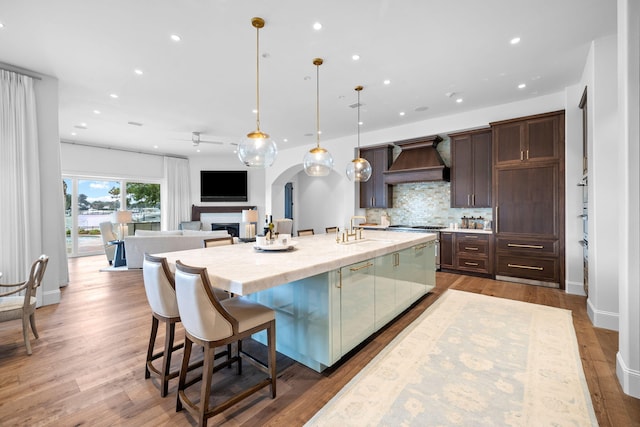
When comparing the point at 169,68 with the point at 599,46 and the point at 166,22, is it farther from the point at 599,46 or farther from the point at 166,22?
the point at 599,46

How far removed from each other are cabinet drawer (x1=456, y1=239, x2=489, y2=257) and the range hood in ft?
4.26

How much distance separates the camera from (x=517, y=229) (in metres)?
4.62

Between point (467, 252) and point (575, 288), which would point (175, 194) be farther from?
point (575, 288)

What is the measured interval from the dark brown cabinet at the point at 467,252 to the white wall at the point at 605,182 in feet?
5.92

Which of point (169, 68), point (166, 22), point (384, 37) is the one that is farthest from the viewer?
point (169, 68)

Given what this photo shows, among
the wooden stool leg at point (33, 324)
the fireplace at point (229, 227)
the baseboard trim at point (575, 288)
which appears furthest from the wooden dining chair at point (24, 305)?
the fireplace at point (229, 227)

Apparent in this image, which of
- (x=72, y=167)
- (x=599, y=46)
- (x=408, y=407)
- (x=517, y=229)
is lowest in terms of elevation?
(x=408, y=407)

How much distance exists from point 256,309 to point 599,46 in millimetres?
4441

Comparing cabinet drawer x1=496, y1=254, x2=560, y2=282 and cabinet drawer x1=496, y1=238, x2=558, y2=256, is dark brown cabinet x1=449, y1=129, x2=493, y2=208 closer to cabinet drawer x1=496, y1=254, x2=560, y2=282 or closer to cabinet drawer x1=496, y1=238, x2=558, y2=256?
cabinet drawer x1=496, y1=238, x2=558, y2=256

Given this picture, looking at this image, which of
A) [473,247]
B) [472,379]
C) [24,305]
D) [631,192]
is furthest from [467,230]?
[24,305]

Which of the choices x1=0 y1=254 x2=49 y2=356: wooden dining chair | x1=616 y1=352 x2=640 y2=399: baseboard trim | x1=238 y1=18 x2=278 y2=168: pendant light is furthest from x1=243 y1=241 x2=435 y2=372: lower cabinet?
x1=0 y1=254 x2=49 y2=356: wooden dining chair


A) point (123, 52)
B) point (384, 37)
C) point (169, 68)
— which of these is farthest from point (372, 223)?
point (123, 52)

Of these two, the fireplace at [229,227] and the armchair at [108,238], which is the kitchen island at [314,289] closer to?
the armchair at [108,238]

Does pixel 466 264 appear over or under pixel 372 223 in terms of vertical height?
under
